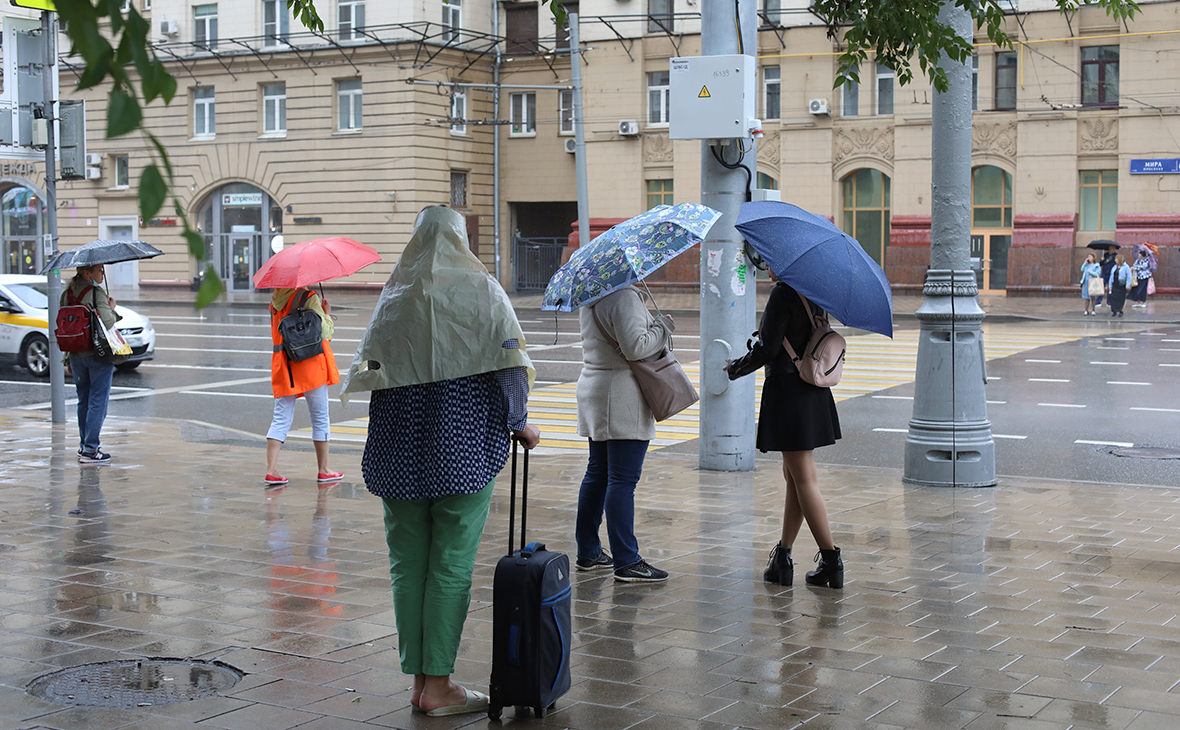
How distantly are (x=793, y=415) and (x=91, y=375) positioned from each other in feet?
22.5

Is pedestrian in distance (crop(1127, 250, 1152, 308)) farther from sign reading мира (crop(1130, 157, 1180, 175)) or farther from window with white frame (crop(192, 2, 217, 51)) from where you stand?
window with white frame (crop(192, 2, 217, 51))

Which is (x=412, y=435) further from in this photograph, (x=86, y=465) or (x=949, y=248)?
(x=86, y=465)

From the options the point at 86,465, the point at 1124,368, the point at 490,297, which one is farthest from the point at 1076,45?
the point at 490,297

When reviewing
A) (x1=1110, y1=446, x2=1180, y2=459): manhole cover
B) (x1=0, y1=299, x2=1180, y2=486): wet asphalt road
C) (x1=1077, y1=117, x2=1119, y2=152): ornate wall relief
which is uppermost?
(x1=1077, y1=117, x2=1119, y2=152): ornate wall relief

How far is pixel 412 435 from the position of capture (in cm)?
447

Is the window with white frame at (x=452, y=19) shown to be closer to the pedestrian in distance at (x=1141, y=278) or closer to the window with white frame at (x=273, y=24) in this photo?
the window with white frame at (x=273, y=24)

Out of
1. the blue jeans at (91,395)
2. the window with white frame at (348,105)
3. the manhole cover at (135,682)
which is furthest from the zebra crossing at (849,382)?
the window with white frame at (348,105)

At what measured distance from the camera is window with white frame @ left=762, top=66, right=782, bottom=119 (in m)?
39.3

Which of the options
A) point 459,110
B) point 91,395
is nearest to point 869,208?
point 459,110

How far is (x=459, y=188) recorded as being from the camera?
4438 cm

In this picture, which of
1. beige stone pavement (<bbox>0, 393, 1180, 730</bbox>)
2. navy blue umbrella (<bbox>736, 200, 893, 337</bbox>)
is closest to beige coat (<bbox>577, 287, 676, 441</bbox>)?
navy blue umbrella (<bbox>736, 200, 893, 337</bbox>)

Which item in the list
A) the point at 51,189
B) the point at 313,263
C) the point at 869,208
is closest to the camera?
the point at 313,263

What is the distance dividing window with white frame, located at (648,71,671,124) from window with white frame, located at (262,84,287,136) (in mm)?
13055

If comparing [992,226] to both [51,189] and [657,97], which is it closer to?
[657,97]
